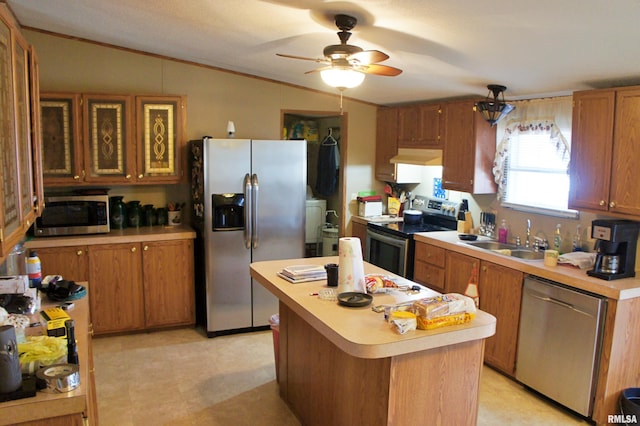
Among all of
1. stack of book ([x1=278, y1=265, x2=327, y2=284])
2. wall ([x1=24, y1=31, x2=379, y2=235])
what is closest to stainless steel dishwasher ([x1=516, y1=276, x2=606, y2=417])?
stack of book ([x1=278, y1=265, x2=327, y2=284])

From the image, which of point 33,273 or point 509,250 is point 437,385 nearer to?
point 509,250

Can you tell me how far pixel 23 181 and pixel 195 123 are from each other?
2812 mm

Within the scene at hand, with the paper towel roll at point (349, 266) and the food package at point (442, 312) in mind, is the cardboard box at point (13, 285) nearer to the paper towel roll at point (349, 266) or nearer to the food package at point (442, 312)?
the paper towel roll at point (349, 266)

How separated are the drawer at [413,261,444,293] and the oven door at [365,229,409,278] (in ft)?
0.38

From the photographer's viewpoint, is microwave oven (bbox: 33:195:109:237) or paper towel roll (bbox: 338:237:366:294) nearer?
paper towel roll (bbox: 338:237:366:294)

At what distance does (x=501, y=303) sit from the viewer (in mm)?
3736

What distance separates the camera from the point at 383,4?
239 cm

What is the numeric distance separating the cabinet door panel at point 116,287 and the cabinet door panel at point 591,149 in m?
3.60

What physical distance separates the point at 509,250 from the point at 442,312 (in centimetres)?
210

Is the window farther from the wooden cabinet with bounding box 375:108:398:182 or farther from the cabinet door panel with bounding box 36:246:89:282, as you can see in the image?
the cabinet door panel with bounding box 36:246:89:282

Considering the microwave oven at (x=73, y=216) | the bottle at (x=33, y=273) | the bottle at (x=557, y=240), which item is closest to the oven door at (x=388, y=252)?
the bottle at (x=557, y=240)

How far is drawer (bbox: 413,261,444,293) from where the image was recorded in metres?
4.34

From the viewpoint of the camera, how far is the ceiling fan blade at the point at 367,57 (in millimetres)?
2465

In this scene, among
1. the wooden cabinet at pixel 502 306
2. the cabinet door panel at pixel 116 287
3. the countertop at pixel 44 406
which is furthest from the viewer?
the cabinet door panel at pixel 116 287
